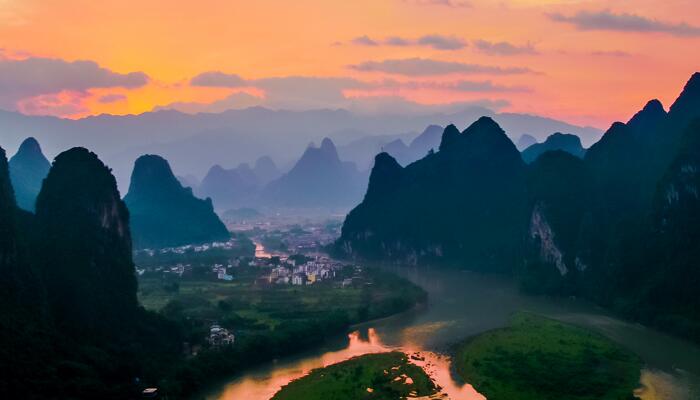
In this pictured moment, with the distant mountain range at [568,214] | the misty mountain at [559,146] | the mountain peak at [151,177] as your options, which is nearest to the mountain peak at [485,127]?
the distant mountain range at [568,214]

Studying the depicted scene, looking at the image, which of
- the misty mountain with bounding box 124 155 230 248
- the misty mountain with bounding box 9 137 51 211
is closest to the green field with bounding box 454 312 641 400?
the misty mountain with bounding box 124 155 230 248

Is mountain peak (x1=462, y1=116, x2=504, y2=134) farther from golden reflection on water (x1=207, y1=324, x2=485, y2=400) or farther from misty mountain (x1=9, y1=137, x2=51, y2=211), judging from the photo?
misty mountain (x1=9, y1=137, x2=51, y2=211)

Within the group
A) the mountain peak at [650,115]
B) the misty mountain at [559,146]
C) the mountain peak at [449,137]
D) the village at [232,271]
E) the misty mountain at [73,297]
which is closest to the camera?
the misty mountain at [73,297]

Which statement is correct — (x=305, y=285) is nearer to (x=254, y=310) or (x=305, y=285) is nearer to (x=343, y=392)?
(x=254, y=310)

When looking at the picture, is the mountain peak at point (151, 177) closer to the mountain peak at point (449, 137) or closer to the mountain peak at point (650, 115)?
the mountain peak at point (449, 137)

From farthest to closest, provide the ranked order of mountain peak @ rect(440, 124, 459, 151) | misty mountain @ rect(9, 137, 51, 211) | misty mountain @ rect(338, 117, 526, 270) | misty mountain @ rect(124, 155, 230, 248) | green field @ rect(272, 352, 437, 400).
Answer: misty mountain @ rect(124, 155, 230, 248) → misty mountain @ rect(9, 137, 51, 211) → mountain peak @ rect(440, 124, 459, 151) → misty mountain @ rect(338, 117, 526, 270) → green field @ rect(272, 352, 437, 400)

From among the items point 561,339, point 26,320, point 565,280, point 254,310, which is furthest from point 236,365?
point 565,280
